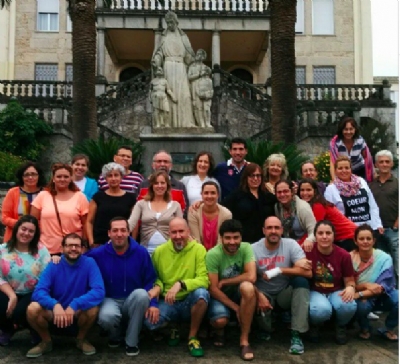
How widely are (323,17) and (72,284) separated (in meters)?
30.0

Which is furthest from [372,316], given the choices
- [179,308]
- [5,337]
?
[5,337]

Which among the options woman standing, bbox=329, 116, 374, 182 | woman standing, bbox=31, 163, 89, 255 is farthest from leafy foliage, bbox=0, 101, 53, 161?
woman standing, bbox=329, 116, 374, 182

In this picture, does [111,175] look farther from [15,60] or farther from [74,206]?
[15,60]

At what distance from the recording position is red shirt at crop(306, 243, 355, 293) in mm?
6012

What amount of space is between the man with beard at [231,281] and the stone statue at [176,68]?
6040mm

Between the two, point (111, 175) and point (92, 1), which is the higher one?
point (92, 1)

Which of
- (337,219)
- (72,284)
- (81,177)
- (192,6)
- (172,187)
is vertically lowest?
(72,284)

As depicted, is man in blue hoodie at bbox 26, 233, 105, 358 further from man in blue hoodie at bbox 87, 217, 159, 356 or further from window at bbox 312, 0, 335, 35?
window at bbox 312, 0, 335, 35

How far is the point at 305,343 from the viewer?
19.7 ft

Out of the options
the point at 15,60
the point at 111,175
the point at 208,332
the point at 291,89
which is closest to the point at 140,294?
the point at 208,332

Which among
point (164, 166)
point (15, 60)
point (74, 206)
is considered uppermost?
point (15, 60)

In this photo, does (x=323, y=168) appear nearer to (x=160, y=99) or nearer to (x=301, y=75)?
(x=160, y=99)

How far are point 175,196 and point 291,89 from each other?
6.75 m

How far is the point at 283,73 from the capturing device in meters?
12.7
